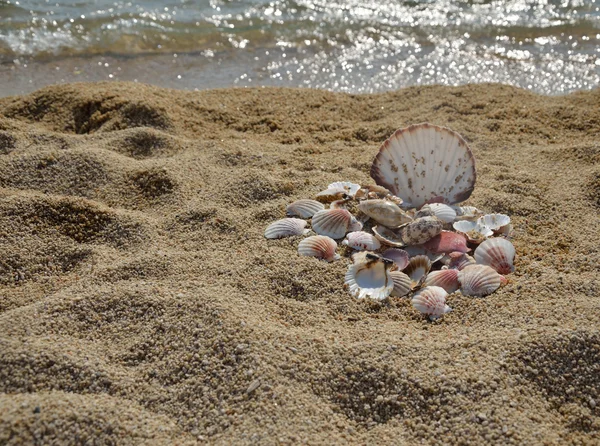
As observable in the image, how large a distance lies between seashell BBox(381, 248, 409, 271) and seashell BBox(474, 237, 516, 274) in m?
0.33

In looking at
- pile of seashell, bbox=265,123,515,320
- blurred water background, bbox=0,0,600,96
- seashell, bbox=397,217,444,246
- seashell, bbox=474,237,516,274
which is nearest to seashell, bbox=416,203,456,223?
pile of seashell, bbox=265,123,515,320

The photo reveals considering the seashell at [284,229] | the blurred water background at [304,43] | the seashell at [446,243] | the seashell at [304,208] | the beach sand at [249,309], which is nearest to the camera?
the beach sand at [249,309]

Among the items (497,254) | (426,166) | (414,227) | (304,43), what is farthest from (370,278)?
(304,43)

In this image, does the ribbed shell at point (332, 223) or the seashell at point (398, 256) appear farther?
the ribbed shell at point (332, 223)

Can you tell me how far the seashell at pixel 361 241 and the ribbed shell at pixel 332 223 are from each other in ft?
0.24

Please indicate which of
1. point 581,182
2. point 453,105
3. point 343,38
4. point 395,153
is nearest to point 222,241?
point 395,153

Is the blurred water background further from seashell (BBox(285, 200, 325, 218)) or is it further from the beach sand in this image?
seashell (BBox(285, 200, 325, 218))

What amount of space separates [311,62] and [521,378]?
4.64m

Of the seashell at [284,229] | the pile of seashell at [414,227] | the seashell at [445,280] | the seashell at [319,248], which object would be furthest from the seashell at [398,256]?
the seashell at [284,229]

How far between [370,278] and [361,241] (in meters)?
0.30

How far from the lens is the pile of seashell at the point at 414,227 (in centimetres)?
270

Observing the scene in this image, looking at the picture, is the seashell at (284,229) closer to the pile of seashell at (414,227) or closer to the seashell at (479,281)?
the pile of seashell at (414,227)

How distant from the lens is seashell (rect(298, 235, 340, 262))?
9.42 ft

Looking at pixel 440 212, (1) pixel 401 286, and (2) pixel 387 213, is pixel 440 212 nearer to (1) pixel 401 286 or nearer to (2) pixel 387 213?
(2) pixel 387 213
